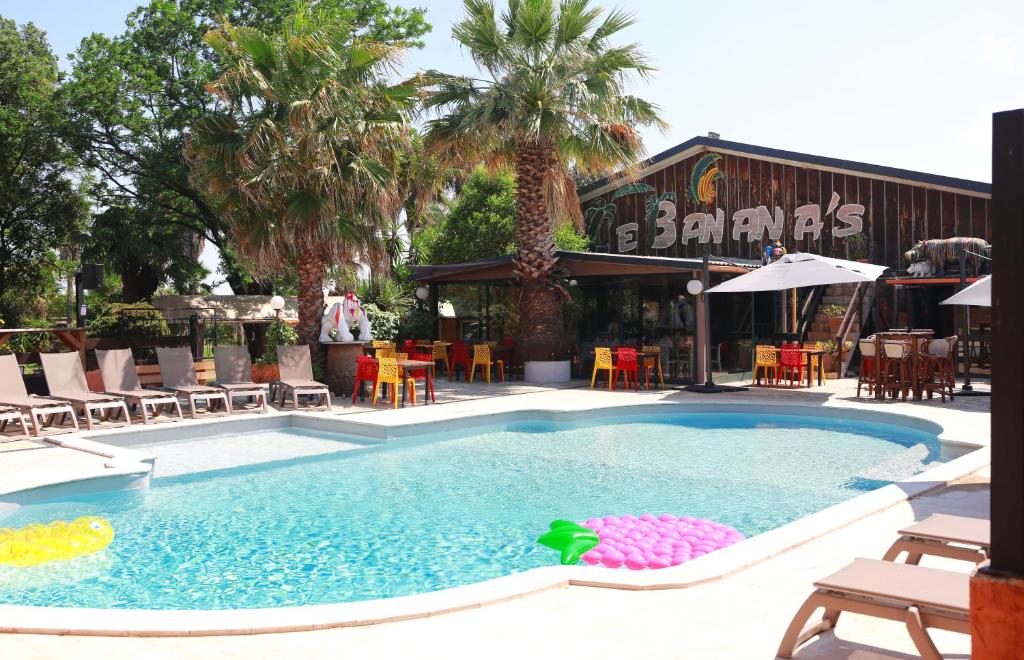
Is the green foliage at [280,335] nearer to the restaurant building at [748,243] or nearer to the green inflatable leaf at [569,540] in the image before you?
the restaurant building at [748,243]

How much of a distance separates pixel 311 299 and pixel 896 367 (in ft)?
Answer: 32.6

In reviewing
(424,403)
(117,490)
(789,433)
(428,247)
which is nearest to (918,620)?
(117,490)

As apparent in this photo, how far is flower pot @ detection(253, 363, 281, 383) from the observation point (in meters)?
14.6

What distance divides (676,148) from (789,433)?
1210 centimetres

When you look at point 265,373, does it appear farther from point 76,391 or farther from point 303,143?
point 303,143

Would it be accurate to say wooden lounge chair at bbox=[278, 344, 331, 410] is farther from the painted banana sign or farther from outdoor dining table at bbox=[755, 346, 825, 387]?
the painted banana sign

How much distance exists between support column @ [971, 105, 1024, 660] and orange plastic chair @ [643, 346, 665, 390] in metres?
13.3

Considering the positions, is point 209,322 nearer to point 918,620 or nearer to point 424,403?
point 424,403

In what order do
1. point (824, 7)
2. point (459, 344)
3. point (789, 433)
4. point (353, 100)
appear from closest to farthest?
point (789, 433) → point (824, 7) → point (353, 100) → point (459, 344)

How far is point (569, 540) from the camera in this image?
20.1 feet

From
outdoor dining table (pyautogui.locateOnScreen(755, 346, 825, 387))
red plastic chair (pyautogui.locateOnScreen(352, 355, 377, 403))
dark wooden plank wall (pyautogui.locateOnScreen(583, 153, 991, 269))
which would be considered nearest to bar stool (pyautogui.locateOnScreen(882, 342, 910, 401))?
outdoor dining table (pyautogui.locateOnScreen(755, 346, 825, 387))

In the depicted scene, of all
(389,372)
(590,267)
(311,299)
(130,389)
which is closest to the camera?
(130,389)

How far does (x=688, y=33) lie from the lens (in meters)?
14.7

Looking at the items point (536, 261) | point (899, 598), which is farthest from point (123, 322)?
point (899, 598)
